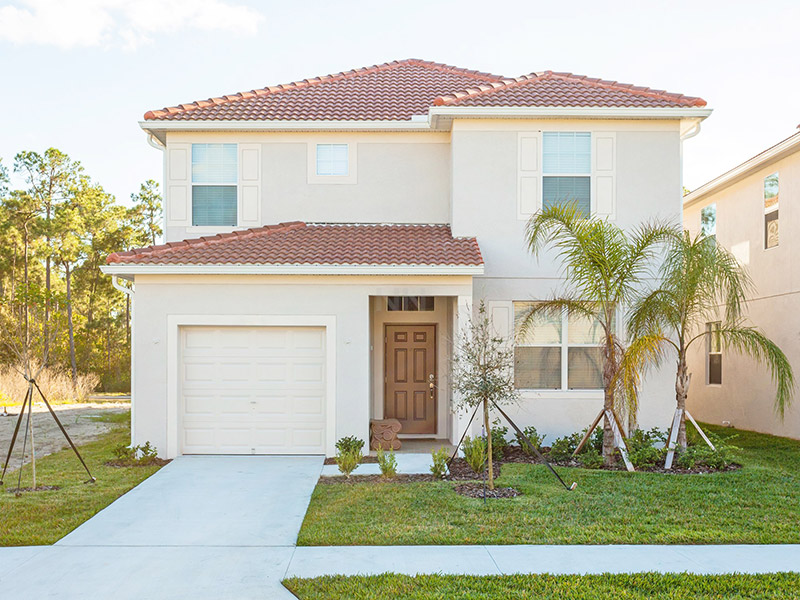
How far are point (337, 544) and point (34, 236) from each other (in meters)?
28.0

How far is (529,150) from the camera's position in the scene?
13.6m

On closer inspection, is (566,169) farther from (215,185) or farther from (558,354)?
(215,185)

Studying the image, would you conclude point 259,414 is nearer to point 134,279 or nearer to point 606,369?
point 134,279

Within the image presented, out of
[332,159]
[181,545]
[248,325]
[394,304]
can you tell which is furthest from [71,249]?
[181,545]

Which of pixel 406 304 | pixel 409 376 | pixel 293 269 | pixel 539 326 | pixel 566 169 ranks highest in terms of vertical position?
pixel 566 169

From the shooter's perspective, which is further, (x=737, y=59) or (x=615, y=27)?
(x=737, y=59)

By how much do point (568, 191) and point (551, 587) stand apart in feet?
28.6

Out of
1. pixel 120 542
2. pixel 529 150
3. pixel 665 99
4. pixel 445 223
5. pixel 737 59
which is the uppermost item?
pixel 737 59

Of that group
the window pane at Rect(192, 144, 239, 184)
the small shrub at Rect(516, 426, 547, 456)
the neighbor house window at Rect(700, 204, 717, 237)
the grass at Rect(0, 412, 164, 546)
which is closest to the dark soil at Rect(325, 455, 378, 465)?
the small shrub at Rect(516, 426, 547, 456)

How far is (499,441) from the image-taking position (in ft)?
41.3

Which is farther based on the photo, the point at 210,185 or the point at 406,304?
the point at 406,304

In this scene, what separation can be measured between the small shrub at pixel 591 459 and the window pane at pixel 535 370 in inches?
68.0

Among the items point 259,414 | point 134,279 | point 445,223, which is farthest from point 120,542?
point 445,223

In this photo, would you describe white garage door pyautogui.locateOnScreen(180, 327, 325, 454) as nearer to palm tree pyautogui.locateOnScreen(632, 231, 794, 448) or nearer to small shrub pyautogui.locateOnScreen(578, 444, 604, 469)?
small shrub pyautogui.locateOnScreen(578, 444, 604, 469)
